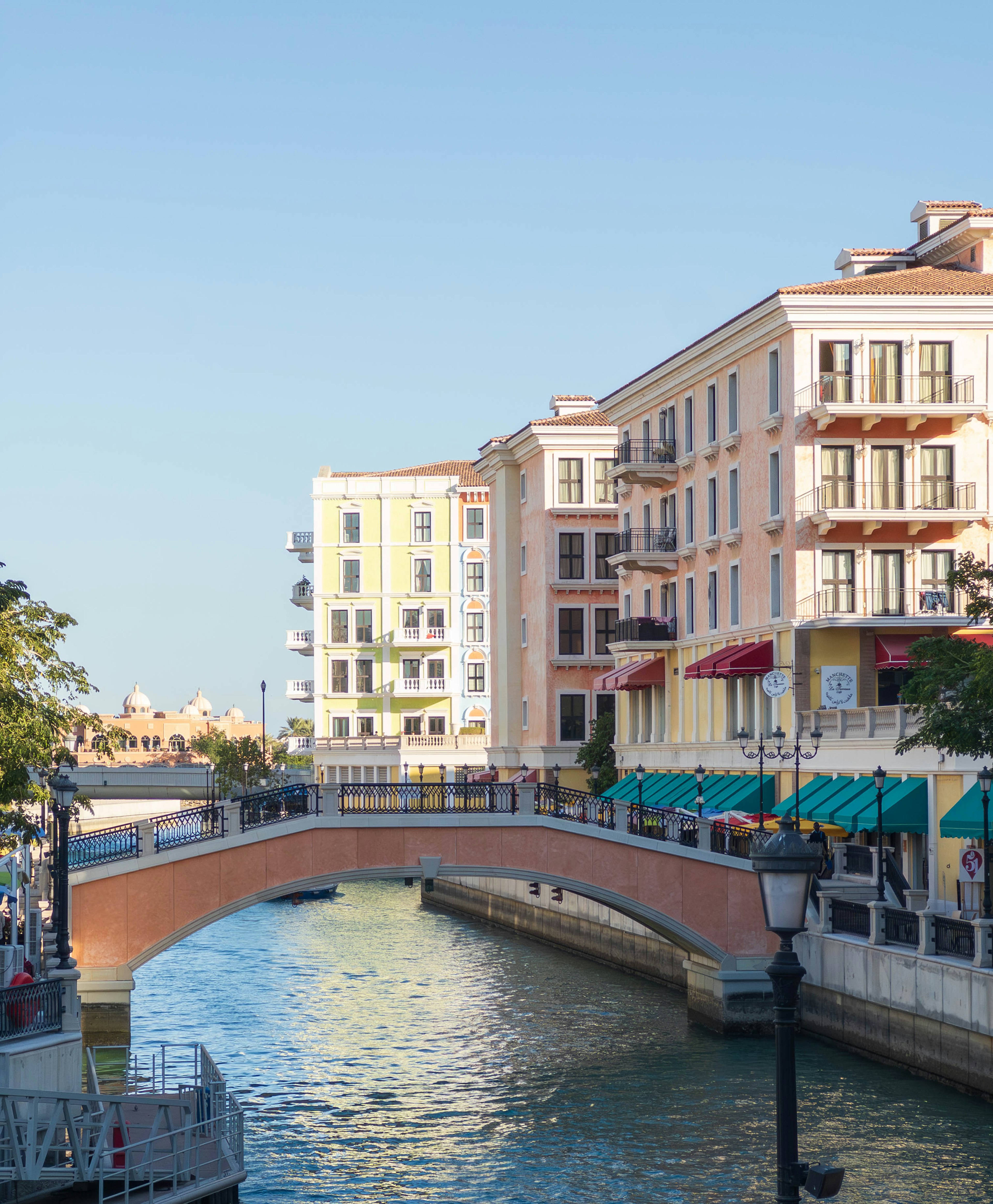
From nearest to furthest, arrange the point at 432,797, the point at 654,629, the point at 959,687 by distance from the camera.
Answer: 1. the point at 959,687
2. the point at 432,797
3. the point at 654,629

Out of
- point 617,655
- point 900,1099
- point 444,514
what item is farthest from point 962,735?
point 444,514

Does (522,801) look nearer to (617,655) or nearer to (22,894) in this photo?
(22,894)

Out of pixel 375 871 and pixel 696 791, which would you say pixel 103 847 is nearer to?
pixel 375 871

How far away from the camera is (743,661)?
162ft

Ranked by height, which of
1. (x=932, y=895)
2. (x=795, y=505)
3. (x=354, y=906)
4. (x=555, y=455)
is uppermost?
(x=555, y=455)

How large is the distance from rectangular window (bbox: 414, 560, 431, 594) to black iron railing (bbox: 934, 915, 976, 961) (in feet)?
199

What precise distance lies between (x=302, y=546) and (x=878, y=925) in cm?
6312

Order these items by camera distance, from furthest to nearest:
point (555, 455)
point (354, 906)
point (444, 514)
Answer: point (444, 514), point (354, 906), point (555, 455)

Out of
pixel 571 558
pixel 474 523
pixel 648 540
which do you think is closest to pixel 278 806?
pixel 648 540

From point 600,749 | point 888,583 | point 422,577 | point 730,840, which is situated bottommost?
point 730,840

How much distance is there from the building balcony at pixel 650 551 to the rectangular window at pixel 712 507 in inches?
123

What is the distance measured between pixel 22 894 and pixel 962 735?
66.1 feet

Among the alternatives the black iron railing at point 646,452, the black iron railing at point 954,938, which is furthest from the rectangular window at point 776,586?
the black iron railing at point 954,938

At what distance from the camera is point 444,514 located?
91.3m
